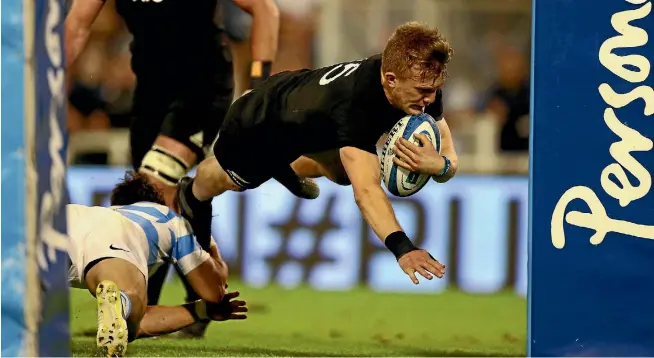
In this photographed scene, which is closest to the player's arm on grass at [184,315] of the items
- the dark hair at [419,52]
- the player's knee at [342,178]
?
the player's knee at [342,178]

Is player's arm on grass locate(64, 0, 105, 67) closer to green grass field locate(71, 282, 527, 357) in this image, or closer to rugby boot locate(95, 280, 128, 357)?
green grass field locate(71, 282, 527, 357)

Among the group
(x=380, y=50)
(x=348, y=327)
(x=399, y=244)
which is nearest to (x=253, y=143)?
(x=399, y=244)

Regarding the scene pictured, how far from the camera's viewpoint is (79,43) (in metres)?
7.13

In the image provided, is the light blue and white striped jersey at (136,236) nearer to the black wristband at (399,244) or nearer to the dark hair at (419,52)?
the black wristband at (399,244)

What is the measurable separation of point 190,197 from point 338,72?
4.31 ft

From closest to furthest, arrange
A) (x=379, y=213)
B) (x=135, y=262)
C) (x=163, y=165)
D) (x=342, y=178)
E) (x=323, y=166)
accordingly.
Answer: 1. (x=379, y=213)
2. (x=135, y=262)
3. (x=342, y=178)
4. (x=323, y=166)
5. (x=163, y=165)

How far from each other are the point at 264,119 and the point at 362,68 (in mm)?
648

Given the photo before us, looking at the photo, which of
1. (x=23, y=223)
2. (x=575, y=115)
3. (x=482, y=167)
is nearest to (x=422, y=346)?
(x=575, y=115)

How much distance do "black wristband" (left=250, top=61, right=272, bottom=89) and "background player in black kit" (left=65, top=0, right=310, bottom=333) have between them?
0.16m

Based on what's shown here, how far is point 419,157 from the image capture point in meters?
5.73

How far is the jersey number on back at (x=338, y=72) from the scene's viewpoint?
610 cm

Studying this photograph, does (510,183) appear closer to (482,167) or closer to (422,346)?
(482,167)

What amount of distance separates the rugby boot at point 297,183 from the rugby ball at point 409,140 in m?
1.04

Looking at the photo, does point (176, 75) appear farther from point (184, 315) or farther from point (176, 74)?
point (184, 315)
